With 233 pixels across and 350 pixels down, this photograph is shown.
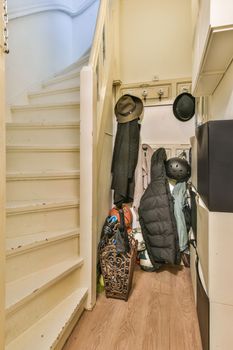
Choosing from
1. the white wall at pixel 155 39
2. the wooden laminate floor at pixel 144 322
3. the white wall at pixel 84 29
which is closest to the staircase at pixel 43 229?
the wooden laminate floor at pixel 144 322

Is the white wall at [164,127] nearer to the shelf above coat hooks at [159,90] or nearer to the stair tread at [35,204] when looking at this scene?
the shelf above coat hooks at [159,90]

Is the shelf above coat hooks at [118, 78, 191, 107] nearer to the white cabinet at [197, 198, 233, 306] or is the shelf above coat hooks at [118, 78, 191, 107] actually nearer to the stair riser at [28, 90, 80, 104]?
the stair riser at [28, 90, 80, 104]

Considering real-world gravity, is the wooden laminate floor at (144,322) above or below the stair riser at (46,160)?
below

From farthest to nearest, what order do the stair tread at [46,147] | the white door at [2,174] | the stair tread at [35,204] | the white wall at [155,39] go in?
the white wall at [155,39] < the stair tread at [46,147] < the stair tread at [35,204] < the white door at [2,174]

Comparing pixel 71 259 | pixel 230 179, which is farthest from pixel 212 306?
pixel 71 259

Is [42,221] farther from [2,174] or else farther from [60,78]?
[60,78]

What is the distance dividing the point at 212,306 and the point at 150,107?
2.04 m

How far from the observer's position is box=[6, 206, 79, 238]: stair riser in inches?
51.8

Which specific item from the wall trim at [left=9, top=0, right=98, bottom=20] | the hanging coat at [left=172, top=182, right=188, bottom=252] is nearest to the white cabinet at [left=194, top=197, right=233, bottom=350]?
the hanging coat at [left=172, top=182, right=188, bottom=252]

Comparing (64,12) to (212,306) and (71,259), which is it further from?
(212,306)

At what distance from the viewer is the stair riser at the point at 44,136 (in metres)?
1.92

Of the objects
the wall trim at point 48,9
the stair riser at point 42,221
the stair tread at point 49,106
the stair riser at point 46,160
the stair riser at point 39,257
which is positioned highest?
the wall trim at point 48,9

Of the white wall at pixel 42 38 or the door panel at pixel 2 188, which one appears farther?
the white wall at pixel 42 38

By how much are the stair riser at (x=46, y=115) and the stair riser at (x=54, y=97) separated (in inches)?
10.1
